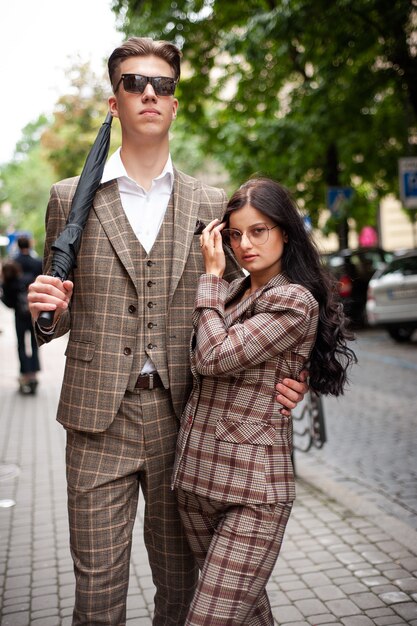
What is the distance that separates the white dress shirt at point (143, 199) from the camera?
262 centimetres

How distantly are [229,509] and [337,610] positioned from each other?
1704 mm

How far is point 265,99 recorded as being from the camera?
15711 millimetres

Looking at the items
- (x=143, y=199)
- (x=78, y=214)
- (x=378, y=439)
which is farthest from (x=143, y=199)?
(x=378, y=439)

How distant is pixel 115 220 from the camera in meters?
2.56

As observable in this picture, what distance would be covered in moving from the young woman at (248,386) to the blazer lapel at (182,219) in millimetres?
124

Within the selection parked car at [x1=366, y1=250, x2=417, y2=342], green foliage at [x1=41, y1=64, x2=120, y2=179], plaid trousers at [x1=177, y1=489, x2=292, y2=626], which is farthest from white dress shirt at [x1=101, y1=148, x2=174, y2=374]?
green foliage at [x1=41, y1=64, x2=120, y2=179]

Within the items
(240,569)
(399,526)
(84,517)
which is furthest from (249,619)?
(399,526)

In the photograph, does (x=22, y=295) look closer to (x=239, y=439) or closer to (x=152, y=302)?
(x=152, y=302)

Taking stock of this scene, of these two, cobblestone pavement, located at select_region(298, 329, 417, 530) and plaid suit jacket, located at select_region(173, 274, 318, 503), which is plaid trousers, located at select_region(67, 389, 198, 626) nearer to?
plaid suit jacket, located at select_region(173, 274, 318, 503)

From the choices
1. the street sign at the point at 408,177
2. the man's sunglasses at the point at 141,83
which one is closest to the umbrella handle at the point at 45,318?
the man's sunglasses at the point at 141,83

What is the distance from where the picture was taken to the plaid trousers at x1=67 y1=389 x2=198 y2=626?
2.47 m

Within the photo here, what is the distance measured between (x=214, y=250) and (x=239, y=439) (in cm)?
61

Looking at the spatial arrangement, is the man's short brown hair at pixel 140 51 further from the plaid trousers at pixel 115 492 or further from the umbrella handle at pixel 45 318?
the plaid trousers at pixel 115 492

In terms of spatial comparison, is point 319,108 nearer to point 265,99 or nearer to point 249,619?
point 265,99
